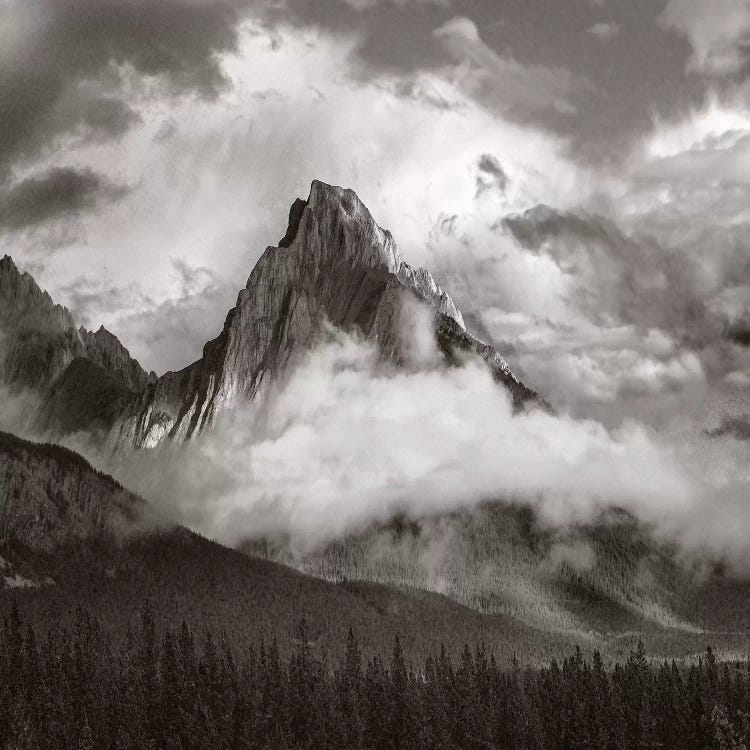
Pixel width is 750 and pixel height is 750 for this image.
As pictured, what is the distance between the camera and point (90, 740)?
199875 mm

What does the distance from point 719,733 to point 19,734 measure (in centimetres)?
11414

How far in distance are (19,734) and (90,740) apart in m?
11.4

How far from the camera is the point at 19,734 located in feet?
651

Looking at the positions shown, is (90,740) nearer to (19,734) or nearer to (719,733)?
(19,734)

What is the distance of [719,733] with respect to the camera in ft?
650

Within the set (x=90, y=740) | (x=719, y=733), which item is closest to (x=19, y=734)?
(x=90, y=740)

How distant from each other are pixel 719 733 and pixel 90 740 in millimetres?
102898
